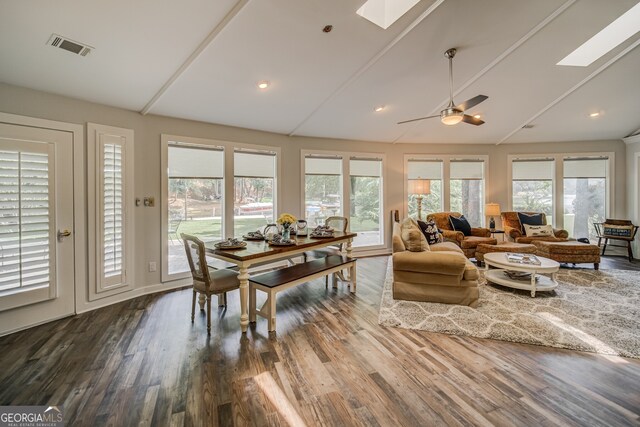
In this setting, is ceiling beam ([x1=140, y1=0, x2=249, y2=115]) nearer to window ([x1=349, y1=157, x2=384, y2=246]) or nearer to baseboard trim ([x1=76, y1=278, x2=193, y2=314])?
baseboard trim ([x1=76, y1=278, x2=193, y2=314])

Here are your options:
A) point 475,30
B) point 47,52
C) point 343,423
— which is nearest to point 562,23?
point 475,30

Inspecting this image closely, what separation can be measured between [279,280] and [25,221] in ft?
8.78

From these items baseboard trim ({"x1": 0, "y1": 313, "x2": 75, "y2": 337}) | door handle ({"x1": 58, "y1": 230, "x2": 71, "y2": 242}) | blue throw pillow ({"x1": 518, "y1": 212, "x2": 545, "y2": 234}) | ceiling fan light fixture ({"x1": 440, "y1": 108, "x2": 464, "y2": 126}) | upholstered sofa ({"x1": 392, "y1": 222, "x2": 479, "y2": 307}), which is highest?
ceiling fan light fixture ({"x1": 440, "y1": 108, "x2": 464, "y2": 126})

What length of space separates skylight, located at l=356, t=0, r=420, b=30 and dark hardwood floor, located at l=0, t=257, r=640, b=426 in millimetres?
3300

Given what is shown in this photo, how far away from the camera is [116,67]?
292 cm

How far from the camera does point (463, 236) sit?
554 centimetres

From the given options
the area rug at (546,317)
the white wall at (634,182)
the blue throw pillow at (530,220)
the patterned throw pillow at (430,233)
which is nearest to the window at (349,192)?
the patterned throw pillow at (430,233)

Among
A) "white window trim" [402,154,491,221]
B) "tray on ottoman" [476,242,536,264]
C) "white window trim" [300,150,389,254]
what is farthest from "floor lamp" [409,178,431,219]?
"tray on ottoman" [476,242,536,264]

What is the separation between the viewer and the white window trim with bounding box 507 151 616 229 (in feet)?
20.2

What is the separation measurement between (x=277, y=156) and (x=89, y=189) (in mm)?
2857

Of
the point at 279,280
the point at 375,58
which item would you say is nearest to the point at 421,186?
the point at 375,58

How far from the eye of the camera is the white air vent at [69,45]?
2.45 meters

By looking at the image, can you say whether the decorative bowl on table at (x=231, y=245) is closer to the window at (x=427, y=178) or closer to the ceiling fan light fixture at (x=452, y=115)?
the ceiling fan light fixture at (x=452, y=115)

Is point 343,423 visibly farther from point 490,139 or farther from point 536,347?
point 490,139
